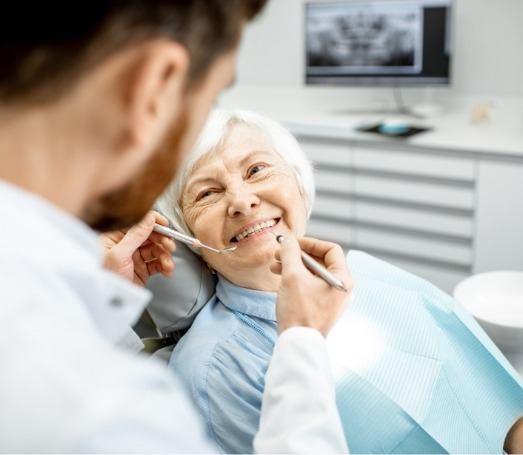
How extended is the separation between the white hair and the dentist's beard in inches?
29.7

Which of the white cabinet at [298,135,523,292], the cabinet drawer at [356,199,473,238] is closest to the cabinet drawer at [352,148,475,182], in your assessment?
the white cabinet at [298,135,523,292]

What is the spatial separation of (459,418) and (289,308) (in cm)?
52

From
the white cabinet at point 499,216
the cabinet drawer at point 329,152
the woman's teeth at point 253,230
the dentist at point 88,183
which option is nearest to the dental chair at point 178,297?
the woman's teeth at point 253,230

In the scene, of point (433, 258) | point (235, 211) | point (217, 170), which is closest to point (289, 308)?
point (235, 211)

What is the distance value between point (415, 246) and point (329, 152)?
2.02 ft

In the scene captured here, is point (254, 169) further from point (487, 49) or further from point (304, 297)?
point (487, 49)

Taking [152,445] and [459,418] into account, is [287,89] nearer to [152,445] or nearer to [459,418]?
[459,418]

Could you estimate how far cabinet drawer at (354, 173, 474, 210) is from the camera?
2.93 metres

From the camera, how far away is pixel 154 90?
2.00 feet

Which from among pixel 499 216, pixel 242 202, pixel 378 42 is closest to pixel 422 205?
pixel 499 216

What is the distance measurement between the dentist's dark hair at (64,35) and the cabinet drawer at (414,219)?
2.56 meters

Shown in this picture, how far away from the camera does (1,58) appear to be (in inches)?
22.6

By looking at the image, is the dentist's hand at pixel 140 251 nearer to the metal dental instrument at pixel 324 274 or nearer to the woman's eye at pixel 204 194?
the woman's eye at pixel 204 194

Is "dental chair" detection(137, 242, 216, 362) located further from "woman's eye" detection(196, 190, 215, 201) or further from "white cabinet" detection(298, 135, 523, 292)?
"white cabinet" detection(298, 135, 523, 292)
